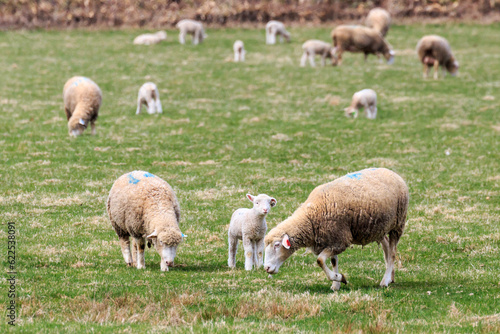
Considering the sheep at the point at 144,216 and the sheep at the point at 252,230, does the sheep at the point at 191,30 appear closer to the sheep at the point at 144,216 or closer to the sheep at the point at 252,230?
the sheep at the point at 144,216

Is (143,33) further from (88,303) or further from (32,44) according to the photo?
(88,303)

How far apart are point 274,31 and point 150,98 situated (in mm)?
16955

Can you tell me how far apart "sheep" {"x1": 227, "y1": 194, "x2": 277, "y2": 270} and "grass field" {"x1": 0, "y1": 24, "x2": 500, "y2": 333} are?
0.48m

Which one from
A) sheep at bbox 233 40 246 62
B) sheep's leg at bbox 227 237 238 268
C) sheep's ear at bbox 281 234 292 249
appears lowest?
sheep's leg at bbox 227 237 238 268

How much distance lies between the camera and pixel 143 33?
42.6m

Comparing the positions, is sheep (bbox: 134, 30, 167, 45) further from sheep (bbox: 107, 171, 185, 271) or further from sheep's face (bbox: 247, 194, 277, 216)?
sheep's face (bbox: 247, 194, 277, 216)

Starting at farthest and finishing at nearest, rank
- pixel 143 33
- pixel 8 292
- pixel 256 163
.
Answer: pixel 143 33 < pixel 256 163 < pixel 8 292

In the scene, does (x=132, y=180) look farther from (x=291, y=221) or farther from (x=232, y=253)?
(x=291, y=221)

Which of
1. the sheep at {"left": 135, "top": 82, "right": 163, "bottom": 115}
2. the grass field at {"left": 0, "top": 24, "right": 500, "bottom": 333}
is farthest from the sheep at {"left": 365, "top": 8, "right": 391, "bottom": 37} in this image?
the sheep at {"left": 135, "top": 82, "right": 163, "bottom": 115}

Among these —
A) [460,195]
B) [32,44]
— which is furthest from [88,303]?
[32,44]

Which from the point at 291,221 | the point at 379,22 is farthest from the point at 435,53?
the point at 291,221

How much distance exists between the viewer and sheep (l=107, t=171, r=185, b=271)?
9.88m

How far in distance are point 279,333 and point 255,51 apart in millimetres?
31546

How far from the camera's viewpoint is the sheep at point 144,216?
9.88 m
